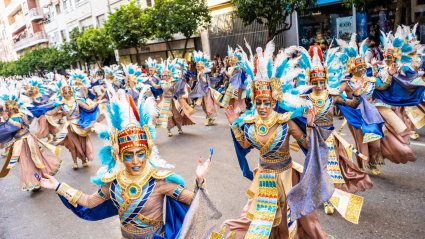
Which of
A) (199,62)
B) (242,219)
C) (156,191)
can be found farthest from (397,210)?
(199,62)

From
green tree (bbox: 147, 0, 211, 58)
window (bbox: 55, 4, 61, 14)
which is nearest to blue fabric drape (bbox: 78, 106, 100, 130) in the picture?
green tree (bbox: 147, 0, 211, 58)

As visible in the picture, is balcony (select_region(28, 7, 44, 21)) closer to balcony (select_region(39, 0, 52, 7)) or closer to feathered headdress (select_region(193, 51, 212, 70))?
balcony (select_region(39, 0, 52, 7))

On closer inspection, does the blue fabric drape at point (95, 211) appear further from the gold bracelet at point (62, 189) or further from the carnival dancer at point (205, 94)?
the carnival dancer at point (205, 94)

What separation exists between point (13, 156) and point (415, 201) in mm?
6694

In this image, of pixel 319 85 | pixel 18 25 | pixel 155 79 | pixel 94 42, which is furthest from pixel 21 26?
pixel 319 85

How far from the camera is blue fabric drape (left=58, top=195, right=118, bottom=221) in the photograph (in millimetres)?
2865

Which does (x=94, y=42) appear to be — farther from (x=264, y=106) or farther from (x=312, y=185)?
(x=312, y=185)

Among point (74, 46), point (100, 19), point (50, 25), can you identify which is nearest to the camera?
point (74, 46)

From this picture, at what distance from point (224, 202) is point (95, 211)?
2.42 metres

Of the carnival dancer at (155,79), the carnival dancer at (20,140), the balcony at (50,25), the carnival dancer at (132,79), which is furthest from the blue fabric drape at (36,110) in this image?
the balcony at (50,25)

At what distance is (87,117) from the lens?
24.9ft

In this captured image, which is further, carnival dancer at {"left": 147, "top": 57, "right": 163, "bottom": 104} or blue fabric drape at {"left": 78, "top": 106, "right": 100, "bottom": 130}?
carnival dancer at {"left": 147, "top": 57, "right": 163, "bottom": 104}

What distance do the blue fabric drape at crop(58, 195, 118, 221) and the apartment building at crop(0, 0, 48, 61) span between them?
1865 inches

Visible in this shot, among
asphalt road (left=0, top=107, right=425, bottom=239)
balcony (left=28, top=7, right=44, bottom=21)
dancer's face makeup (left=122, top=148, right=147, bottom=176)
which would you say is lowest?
asphalt road (left=0, top=107, right=425, bottom=239)
